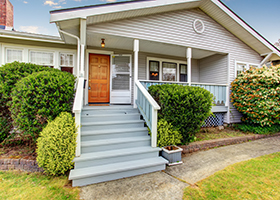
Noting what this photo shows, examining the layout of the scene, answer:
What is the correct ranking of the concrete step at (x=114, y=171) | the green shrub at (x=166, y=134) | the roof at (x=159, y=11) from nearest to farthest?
the concrete step at (x=114, y=171)
the green shrub at (x=166, y=134)
the roof at (x=159, y=11)

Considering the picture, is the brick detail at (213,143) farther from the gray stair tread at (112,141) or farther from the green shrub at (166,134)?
the gray stair tread at (112,141)

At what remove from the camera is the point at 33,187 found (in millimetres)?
2748

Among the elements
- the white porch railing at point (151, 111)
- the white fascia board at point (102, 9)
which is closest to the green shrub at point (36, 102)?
the white fascia board at point (102, 9)

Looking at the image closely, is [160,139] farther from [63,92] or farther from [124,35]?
[124,35]

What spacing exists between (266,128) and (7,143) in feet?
29.7

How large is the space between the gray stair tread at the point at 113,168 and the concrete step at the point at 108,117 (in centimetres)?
152

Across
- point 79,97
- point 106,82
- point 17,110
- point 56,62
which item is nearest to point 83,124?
point 79,97

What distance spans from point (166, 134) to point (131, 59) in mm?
4319

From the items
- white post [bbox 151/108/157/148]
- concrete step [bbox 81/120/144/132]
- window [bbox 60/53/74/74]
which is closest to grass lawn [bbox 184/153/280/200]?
white post [bbox 151/108/157/148]

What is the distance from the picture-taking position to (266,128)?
646 cm

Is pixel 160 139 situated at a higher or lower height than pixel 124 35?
lower

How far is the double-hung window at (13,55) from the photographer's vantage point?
5.89 metres

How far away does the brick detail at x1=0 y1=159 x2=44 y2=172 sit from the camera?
3293 millimetres

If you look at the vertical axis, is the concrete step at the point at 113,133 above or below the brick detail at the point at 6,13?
below
